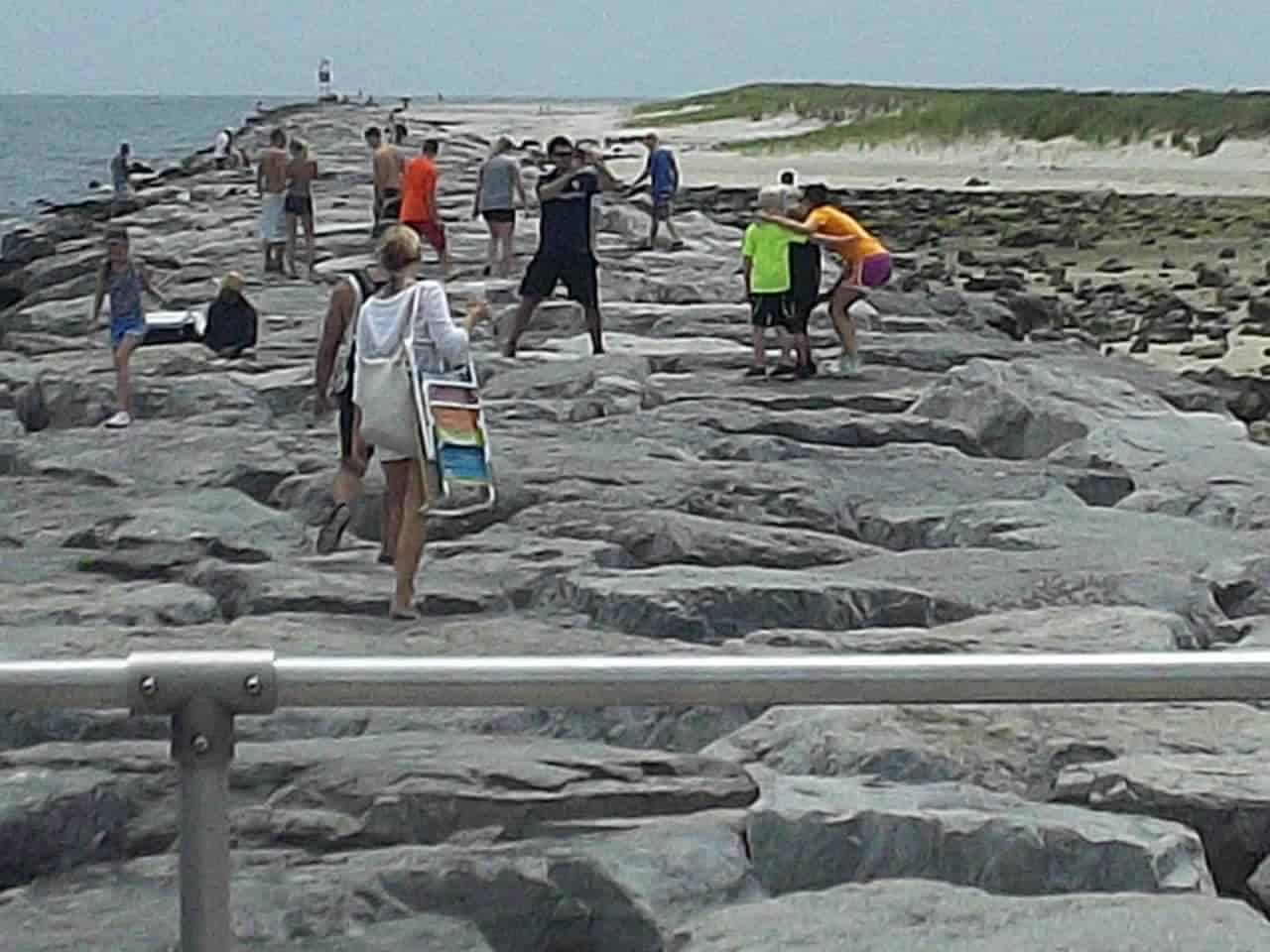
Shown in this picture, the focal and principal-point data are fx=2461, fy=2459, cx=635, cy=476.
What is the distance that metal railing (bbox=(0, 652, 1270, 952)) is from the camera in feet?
8.33

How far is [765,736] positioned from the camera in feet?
12.1

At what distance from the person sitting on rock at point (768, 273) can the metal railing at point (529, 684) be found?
36.9 feet

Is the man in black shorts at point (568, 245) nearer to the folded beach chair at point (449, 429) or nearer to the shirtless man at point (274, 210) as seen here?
the folded beach chair at point (449, 429)

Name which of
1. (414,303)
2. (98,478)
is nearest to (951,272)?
(98,478)

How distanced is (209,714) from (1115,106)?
7638cm

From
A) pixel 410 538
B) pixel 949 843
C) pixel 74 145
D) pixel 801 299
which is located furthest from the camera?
pixel 74 145

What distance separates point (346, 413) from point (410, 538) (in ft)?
5.31

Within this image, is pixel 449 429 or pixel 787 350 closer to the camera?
pixel 449 429

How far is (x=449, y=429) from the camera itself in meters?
7.39

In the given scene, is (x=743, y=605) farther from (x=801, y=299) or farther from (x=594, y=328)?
(x=594, y=328)

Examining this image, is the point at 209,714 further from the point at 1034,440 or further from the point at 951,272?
the point at 951,272

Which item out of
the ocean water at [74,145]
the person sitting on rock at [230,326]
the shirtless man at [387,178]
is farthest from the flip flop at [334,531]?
the ocean water at [74,145]

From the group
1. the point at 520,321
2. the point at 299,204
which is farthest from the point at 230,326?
the point at 299,204

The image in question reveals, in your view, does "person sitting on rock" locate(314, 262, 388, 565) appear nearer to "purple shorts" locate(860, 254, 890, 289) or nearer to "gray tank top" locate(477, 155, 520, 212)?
"purple shorts" locate(860, 254, 890, 289)
